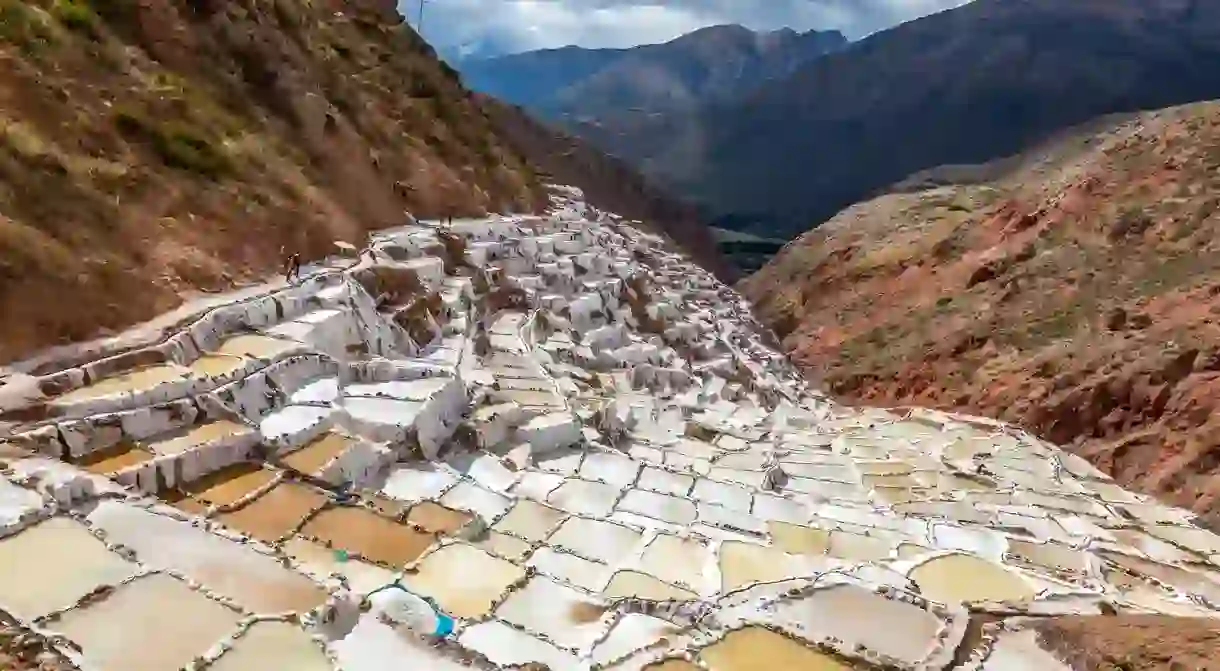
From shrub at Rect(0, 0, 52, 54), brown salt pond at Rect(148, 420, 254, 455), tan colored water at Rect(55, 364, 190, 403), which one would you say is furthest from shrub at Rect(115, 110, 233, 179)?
brown salt pond at Rect(148, 420, 254, 455)

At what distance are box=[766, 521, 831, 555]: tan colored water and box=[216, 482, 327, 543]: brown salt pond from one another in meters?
4.12

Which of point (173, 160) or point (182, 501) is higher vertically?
point (173, 160)

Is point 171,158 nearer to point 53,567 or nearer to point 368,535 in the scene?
point 368,535

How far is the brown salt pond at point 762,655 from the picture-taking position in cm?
497

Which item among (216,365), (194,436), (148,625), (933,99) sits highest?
(933,99)

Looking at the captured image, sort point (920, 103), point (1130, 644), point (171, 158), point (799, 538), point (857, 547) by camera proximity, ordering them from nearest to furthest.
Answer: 1. point (1130, 644)
2. point (857, 547)
3. point (799, 538)
4. point (171, 158)
5. point (920, 103)

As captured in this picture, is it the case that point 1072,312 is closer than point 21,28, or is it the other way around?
point 21,28

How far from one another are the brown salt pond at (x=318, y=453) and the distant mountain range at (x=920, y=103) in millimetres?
59557

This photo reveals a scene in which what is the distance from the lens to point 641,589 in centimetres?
622

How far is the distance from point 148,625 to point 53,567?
74 cm

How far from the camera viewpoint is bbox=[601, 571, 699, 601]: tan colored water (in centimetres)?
610

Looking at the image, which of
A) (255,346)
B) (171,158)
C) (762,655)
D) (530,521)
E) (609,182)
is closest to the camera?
(762,655)

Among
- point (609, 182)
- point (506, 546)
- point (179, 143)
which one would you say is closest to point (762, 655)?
point (506, 546)

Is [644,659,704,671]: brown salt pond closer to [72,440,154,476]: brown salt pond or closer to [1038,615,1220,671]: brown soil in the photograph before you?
[1038,615,1220,671]: brown soil
